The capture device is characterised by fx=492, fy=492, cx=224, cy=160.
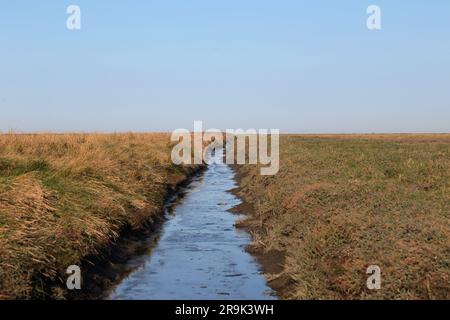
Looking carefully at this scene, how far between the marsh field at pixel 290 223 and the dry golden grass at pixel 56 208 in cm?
3

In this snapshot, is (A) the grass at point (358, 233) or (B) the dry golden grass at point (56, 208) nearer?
(A) the grass at point (358, 233)

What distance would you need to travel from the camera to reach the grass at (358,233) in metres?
7.61

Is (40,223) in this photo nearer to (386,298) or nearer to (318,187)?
(386,298)

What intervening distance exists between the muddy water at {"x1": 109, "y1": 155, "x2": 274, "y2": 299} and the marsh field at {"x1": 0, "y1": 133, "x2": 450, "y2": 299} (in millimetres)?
516

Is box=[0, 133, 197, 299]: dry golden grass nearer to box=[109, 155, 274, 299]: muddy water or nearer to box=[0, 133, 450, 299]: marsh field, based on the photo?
box=[0, 133, 450, 299]: marsh field

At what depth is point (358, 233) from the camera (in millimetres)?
9461

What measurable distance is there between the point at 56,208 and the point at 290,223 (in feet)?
18.6

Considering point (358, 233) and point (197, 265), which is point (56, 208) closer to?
point (197, 265)

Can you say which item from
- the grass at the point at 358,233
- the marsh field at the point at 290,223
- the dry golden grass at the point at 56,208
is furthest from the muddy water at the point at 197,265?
the dry golden grass at the point at 56,208

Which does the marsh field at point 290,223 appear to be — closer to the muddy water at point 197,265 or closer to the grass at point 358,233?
the grass at point 358,233

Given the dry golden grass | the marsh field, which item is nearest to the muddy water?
the marsh field

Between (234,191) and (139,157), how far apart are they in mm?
5138

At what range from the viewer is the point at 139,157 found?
24984mm

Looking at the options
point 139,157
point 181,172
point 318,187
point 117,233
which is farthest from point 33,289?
point 181,172
